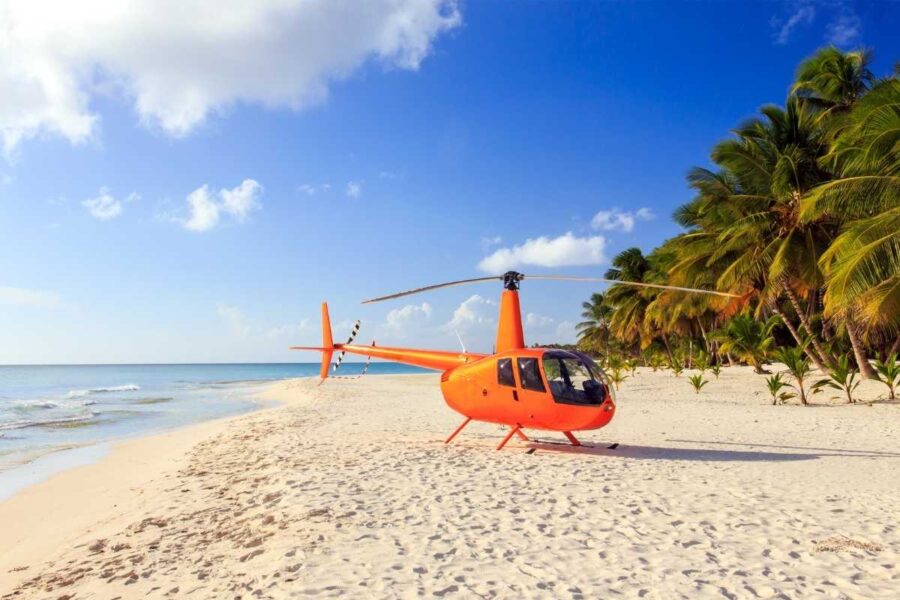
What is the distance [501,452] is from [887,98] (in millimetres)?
13718

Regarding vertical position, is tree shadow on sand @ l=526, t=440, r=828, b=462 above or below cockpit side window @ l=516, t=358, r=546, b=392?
below

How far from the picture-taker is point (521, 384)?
930cm

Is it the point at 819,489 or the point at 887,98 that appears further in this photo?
the point at 887,98

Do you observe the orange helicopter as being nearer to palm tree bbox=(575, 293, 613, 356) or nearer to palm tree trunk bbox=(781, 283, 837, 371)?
palm tree trunk bbox=(781, 283, 837, 371)

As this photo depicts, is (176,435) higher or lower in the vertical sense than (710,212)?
lower

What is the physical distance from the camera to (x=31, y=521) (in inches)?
312

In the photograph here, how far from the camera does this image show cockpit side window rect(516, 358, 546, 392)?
9133 millimetres

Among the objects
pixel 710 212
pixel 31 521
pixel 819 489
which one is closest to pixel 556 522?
pixel 819 489

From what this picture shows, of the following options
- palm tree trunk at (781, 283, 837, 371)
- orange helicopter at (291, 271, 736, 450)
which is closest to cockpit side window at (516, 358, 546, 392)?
orange helicopter at (291, 271, 736, 450)

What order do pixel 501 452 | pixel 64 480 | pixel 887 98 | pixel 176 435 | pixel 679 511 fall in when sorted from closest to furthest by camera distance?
pixel 679 511 → pixel 501 452 → pixel 64 480 → pixel 887 98 → pixel 176 435

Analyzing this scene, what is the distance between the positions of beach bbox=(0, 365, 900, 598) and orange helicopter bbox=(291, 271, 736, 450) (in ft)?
2.14

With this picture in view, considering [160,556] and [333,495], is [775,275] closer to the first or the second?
[333,495]

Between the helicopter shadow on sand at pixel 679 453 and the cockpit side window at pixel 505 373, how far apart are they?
1.26 m

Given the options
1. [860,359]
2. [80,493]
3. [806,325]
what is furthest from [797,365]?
[80,493]
